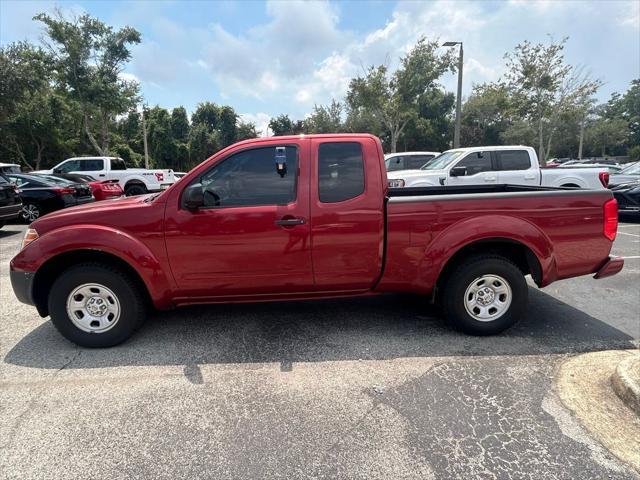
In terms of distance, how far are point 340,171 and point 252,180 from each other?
799mm

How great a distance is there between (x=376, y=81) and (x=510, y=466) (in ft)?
80.7

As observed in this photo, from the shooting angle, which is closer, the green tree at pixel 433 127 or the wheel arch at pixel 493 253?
the wheel arch at pixel 493 253

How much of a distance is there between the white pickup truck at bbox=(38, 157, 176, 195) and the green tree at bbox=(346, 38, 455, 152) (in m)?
13.9

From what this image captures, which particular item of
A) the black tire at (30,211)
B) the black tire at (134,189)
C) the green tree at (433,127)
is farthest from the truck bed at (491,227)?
the green tree at (433,127)

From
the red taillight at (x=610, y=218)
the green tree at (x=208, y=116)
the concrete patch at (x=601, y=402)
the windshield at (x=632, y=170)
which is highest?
the green tree at (x=208, y=116)

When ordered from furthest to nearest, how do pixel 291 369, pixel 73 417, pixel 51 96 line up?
pixel 51 96
pixel 291 369
pixel 73 417

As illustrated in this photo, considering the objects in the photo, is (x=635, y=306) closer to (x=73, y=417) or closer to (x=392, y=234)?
(x=392, y=234)

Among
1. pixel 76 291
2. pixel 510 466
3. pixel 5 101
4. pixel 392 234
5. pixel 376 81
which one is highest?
pixel 376 81

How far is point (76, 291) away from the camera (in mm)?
3518

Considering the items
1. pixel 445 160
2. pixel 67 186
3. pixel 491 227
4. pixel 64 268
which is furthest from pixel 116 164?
pixel 491 227

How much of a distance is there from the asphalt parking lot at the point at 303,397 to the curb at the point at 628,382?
0.43m

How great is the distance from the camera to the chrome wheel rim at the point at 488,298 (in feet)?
12.1

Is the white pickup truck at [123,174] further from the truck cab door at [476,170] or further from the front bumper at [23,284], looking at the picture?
the front bumper at [23,284]

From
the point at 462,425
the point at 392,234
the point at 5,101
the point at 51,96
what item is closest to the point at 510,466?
the point at 462,425
